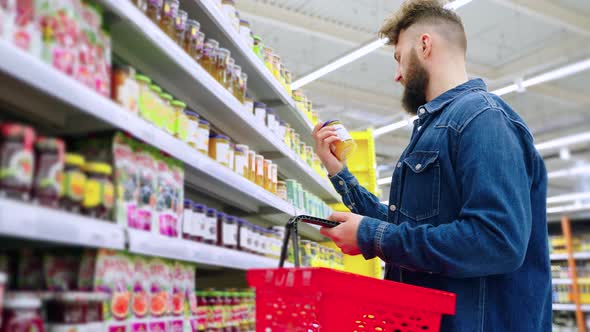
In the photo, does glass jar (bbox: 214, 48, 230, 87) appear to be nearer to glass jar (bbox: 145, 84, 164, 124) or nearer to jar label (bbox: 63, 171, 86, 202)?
glass jar (bbox: 145, 84, 164, 124)

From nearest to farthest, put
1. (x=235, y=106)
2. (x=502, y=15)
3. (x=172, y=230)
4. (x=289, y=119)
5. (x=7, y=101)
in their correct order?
(x=7, y=101) < (x=172, y=230) < (x=235, y=106) < (x=289, y=119) < (x=502, y=15)

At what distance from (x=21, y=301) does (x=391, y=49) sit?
8264 millimetres

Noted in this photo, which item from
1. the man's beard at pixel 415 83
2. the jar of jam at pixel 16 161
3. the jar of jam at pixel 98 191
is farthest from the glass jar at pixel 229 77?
the jar of jam at pixel 16 161

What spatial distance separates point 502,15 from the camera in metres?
8.27

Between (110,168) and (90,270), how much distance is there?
31cm

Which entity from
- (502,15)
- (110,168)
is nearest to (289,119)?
(110,168)

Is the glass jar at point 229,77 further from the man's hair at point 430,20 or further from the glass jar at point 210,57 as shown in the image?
the man's hair at point 430,20

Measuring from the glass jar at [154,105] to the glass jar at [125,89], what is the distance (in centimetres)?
9

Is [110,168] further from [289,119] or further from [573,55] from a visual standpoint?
[573,55]

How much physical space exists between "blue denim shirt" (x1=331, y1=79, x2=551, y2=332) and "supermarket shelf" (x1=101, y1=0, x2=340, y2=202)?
950 mm

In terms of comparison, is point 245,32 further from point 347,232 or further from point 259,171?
point 347,232

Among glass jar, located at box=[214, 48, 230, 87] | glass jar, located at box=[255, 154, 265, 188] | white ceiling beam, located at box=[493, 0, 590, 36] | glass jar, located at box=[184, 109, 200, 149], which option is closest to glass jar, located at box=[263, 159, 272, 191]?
glass jar, located at box=[255, 154, 265, 188]

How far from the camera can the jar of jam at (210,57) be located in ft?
8.38

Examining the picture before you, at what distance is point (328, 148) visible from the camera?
8.72 feet
